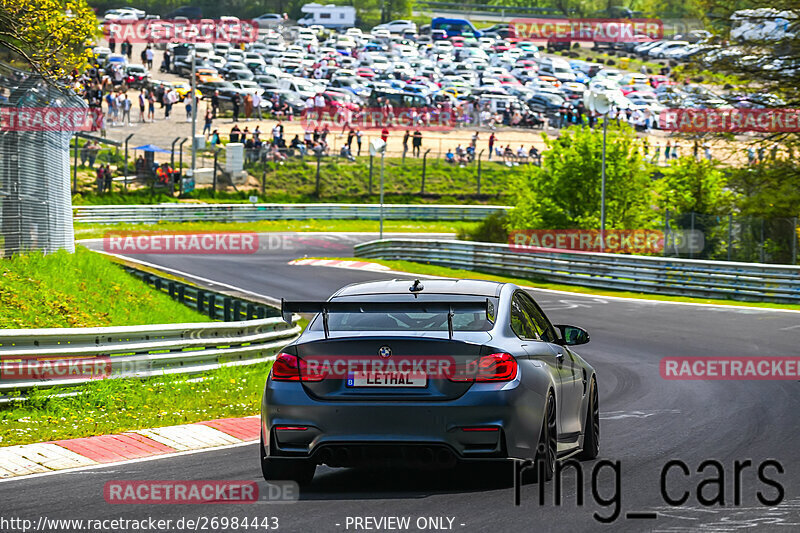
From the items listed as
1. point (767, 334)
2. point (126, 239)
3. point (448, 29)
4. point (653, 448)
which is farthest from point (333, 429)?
point (448, 29)

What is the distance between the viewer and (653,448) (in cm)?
973

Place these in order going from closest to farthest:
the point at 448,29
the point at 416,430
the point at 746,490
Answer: the point at 416,430, the point at 746,490, the point at 448,29

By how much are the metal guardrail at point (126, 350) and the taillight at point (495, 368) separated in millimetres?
5695

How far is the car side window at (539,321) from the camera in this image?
342 inches

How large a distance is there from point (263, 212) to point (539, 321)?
4888cm

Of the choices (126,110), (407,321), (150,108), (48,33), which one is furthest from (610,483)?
(150,108)

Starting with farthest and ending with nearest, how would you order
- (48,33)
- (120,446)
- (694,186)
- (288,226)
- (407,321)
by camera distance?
(288,226) → (694,186) → (48,33) → (120,446) → (407,321)

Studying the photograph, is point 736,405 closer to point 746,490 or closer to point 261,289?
point 746,490

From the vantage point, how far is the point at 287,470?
303 inches

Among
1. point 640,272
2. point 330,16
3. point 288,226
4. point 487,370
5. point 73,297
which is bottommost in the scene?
point 288,226

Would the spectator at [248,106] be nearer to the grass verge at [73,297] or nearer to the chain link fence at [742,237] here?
the chain link fence at [742,237]

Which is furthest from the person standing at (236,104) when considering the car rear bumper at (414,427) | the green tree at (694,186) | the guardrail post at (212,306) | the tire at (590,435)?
the car rear bumper at (414,427)

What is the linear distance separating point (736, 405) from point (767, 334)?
851 centimetres

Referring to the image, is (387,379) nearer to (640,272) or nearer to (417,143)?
(640,272)
